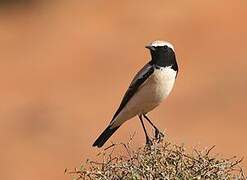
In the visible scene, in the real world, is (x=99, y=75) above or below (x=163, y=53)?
above

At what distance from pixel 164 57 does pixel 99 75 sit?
13471mm

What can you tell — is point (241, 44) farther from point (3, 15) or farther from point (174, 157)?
point (174, 157)

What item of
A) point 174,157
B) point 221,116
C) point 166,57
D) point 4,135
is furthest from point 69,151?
point 174,157

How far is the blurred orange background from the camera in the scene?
1673 centimetres

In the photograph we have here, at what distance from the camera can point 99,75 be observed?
70.2ft

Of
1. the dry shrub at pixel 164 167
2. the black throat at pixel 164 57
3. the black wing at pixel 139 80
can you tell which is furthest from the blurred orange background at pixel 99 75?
the dry shrub at pixel 164 167

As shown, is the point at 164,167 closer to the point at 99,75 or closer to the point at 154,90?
the point at 154,90

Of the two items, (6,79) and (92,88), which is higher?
(6,79)

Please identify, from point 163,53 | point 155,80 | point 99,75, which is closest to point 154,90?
point 155,80

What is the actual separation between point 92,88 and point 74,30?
202 inches

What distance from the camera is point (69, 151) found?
54.4ft

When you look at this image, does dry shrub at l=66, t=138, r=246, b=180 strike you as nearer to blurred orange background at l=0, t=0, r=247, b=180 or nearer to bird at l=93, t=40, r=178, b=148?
bird at l=93, t=40, r=178, b=148

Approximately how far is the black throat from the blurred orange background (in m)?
5.34

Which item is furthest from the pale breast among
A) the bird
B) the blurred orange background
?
the blurred orange background
